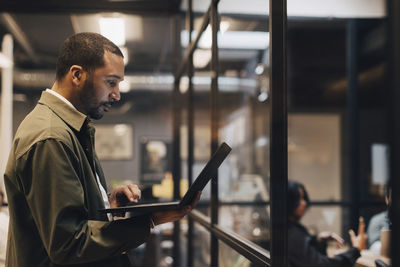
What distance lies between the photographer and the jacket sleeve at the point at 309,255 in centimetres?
263

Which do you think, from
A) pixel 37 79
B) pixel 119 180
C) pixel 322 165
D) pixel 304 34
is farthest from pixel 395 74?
pixel 322 165

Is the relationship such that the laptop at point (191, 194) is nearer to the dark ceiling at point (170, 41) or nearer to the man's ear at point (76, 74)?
the man's ear at point (76, 74)

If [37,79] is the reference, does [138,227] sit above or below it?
below

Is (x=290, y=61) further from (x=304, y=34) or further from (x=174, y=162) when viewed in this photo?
(x=174, y=162)

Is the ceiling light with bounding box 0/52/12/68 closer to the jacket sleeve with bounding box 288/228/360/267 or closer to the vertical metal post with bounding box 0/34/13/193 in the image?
the vertical metal post with bounding box 0/34/13/193

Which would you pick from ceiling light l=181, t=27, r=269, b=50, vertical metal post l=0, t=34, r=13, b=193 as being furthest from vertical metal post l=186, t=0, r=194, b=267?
vertical metal post l=0, t=34, r=13, b=193

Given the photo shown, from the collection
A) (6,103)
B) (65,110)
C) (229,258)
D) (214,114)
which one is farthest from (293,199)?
(6,103)

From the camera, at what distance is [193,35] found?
3.38 metres

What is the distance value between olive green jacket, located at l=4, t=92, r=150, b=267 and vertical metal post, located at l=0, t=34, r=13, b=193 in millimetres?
2867

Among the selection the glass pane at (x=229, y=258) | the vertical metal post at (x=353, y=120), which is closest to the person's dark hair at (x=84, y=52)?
the glass pane at (x=229, y=258)

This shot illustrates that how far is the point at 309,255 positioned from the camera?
278cm

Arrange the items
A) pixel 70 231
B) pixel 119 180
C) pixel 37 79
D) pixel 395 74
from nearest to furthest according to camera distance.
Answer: pixel 395 74
pixel 70 231
pixel 37 79
pixel 119 180

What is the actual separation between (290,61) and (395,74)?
20.0ft

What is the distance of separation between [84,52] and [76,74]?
2.5 inches
